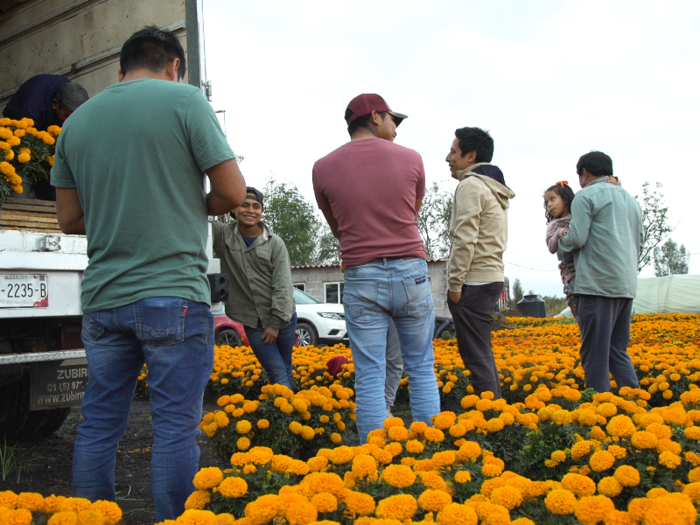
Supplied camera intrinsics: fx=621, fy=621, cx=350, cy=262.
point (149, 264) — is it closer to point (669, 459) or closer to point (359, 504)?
point (359, 504)

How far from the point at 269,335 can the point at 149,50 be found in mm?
2182

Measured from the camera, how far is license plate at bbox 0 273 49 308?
2842 mm

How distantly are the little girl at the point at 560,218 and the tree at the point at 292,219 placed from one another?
33.0 metres

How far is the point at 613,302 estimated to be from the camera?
12.5ft

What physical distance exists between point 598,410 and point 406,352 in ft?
2.95

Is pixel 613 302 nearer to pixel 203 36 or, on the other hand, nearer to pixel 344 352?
pixel 203 36

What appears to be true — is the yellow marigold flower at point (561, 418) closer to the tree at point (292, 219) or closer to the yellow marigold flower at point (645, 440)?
the yellow marigold flower at point (645, 440)

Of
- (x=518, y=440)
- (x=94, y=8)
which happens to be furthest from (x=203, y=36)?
(x=518, y=440)

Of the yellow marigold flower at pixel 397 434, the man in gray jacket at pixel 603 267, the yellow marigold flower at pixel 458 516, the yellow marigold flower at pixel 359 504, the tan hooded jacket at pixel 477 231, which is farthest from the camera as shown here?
the man in gray jacket at pixel 603 267

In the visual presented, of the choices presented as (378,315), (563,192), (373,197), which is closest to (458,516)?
(378,315)

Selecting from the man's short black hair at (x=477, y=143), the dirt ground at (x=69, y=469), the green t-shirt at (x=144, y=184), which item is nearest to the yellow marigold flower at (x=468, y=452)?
the green t-shirt at (x=144, y=184)

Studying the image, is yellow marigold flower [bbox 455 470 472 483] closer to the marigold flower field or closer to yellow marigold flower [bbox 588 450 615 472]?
the marigold flower field

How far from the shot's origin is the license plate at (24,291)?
2842mm

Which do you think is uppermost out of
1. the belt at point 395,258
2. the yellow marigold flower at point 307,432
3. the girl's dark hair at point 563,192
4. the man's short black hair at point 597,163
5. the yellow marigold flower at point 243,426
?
the man's short black hair at point 597,163
